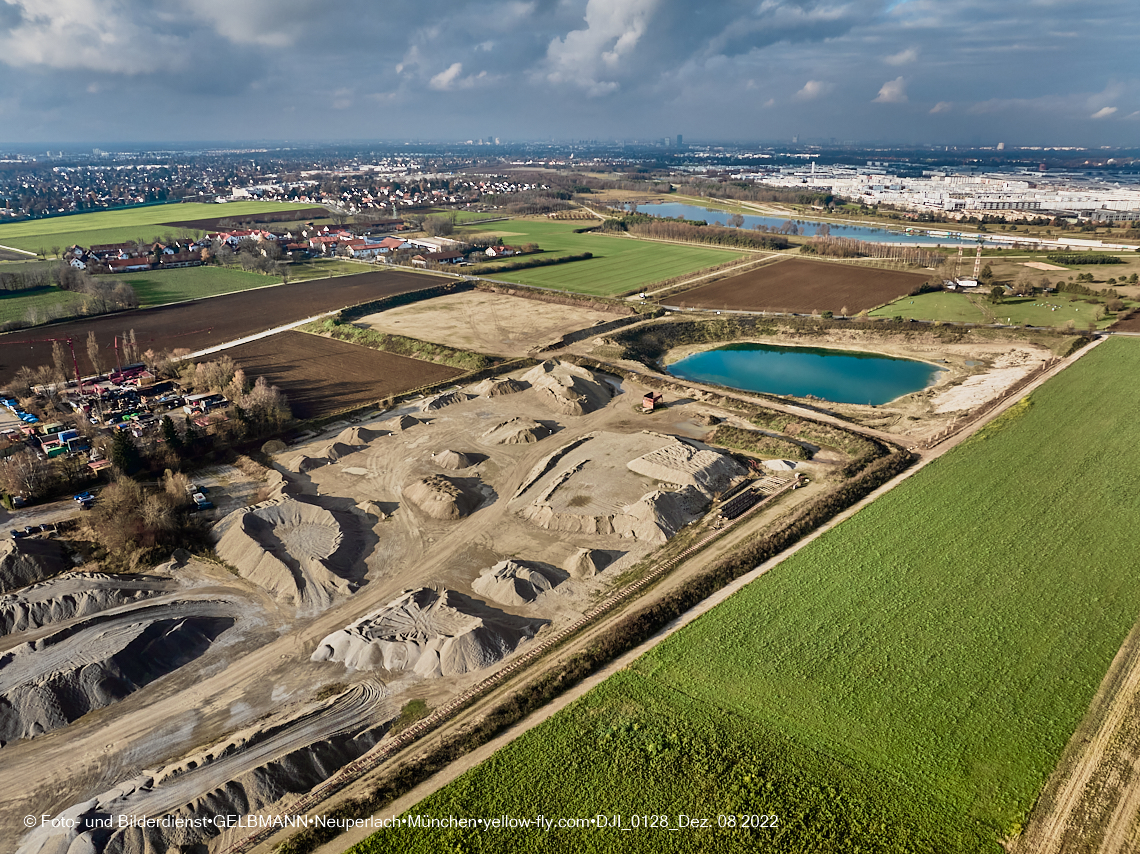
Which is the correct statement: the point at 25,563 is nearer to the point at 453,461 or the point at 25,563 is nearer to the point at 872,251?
the point at 453,461

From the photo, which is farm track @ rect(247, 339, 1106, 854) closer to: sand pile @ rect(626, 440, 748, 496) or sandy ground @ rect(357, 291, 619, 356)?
sand pile @ rect(626, 440, 748, 496)

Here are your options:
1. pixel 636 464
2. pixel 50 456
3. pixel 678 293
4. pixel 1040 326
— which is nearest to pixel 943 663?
pixel 636 464

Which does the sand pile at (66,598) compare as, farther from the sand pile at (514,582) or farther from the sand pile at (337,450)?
the sand pile at (514,582)

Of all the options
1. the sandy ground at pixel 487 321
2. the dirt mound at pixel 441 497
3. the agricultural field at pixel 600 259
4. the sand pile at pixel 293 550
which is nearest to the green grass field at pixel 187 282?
the sandy ground at pixel 487 321

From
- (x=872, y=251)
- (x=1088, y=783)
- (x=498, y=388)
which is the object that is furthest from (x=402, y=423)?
(x=872, y=251)

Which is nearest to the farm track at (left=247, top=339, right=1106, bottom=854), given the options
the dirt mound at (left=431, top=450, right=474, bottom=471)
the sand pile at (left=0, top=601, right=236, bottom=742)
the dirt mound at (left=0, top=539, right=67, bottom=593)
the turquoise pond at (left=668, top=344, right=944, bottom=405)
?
the sand pile at (left=0, top=601, right=236, bottom=742)
